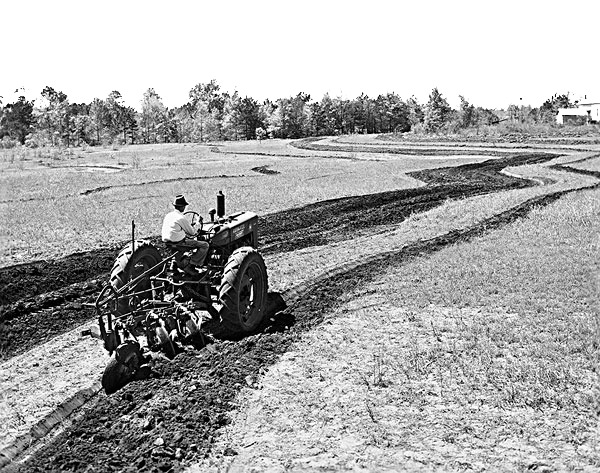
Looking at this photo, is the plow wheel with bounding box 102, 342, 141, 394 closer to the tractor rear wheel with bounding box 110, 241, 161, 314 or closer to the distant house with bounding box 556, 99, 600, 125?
the tractor rear wheel with bounding box 110, 241, 161, 314

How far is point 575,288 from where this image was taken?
11.9 meters

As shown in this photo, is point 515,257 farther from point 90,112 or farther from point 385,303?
point 90,112

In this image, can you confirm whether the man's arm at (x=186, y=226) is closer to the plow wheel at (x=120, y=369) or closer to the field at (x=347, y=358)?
the field at (x=347, y=358)

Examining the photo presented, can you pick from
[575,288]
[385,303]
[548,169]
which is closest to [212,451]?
[385,303]

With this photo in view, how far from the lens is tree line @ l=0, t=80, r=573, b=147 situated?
281ft

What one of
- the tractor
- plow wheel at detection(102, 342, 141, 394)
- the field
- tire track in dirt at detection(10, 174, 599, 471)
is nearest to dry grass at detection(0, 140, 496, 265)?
the field

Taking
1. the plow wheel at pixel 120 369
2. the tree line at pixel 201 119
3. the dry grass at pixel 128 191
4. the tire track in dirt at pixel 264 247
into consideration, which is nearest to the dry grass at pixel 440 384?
the plow wheel at pixel 120 369

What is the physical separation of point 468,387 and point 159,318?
3.84 metres

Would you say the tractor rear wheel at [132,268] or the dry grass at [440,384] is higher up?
the tractor rear wheel at [132,268]

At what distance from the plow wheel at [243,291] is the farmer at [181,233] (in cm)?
47

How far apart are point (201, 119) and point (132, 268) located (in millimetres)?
100431

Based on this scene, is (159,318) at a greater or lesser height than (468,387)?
greater

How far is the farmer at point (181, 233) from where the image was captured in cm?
941

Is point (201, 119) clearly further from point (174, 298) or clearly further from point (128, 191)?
point (174, 298)
